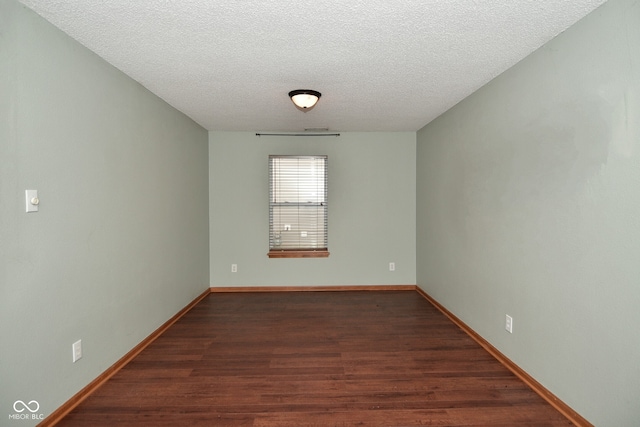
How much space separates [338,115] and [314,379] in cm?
289

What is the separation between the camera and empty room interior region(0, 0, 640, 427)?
1698 mm

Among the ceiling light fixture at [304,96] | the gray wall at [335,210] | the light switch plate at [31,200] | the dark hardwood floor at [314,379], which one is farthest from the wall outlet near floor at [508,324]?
the light switch plate at [31,200]

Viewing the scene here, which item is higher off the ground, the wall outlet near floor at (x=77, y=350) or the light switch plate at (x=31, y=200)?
the light switch plate at (x=31, y=200)

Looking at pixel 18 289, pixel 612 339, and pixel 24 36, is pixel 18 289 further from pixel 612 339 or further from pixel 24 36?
pixel 612 339

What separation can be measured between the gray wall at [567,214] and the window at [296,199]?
2.19 m

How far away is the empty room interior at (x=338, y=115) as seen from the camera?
1698 mm


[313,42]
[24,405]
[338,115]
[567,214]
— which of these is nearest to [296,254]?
[338,115]

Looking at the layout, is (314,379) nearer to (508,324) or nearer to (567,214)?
(508,324)

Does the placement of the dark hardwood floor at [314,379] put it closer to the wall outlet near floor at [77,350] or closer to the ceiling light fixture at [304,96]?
the wall outlet near floor at [77,350]

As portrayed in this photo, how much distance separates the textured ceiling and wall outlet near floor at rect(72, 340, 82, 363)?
202 cm

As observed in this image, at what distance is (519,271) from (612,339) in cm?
79

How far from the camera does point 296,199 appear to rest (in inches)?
190

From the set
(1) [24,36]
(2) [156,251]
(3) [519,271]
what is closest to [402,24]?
(3) [519,271]

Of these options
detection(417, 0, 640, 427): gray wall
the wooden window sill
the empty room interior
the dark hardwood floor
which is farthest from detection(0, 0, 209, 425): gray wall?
detection(417, 0, 640, 427): gray wall
